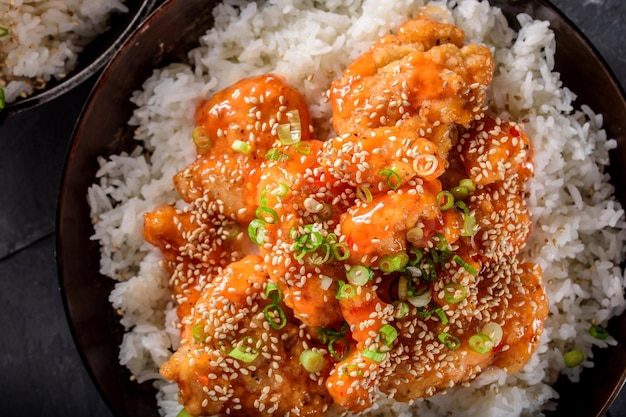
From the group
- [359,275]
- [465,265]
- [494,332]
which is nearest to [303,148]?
[359,275]

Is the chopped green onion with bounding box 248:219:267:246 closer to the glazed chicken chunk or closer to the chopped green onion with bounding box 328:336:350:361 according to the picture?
the glazed chicken chunk

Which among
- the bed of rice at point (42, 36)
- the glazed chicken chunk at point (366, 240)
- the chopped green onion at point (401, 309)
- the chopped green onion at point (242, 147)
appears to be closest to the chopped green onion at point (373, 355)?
the glazed chicken chunk at point (366, 240)

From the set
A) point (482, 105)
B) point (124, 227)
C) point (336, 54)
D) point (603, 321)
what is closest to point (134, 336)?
point (124, 227)

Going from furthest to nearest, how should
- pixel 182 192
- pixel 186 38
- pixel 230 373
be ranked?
pixel 186 38, pixel 182 192, pixel 230 373

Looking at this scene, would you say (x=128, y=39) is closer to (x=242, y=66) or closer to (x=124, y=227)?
(x=242, y=66)

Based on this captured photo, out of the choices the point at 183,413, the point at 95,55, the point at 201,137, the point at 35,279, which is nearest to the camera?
the point at 183,413

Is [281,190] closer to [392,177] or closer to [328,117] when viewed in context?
[392,177]

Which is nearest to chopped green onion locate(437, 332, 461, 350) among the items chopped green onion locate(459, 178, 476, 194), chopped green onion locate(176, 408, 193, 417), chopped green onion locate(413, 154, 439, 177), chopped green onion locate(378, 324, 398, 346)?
chopped green onion locate(378, 324, 398, 346)
